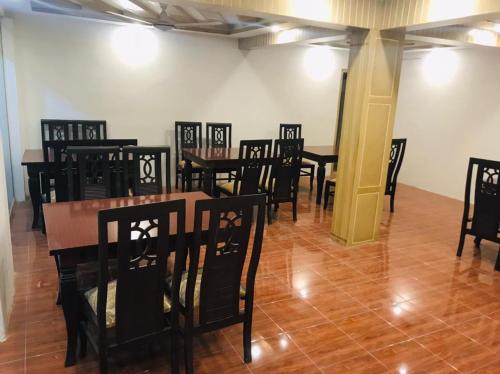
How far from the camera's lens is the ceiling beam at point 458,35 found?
4148 mm

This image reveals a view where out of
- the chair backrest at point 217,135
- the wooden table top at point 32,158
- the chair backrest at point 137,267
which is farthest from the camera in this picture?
the chair backrest at point 217,135

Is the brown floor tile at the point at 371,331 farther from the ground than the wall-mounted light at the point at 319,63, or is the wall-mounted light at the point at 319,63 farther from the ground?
the wall-mounted light at the point at 319,63

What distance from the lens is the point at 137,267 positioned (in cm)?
178

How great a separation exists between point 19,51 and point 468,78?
622 centimetres

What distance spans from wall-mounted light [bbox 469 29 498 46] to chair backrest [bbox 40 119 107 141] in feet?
15.2

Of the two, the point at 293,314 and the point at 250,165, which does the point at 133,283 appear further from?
the point at 250,165

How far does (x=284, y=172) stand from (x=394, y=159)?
60.2 inches

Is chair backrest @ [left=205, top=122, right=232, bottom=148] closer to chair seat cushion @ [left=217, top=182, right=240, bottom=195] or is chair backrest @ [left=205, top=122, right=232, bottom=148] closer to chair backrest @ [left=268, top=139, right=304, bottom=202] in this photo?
chair seat cushion @ [left=217, top=182, right=240, bottom=195]

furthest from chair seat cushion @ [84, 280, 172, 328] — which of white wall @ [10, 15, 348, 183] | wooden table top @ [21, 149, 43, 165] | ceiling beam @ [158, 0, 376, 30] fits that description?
white wall @ [10, 15, 348, 183]

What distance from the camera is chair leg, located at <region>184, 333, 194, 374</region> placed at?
2.00 m

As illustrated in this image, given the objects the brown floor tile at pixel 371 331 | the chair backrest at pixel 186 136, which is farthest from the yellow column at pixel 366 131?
the chair backrest at pixel 186 136

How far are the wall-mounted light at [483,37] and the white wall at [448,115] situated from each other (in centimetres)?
97

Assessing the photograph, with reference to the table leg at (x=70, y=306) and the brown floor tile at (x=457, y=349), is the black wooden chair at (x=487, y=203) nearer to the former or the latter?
the brown floor tile at (x=457, y=349)

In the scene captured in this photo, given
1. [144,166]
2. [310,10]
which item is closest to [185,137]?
[144,166]
